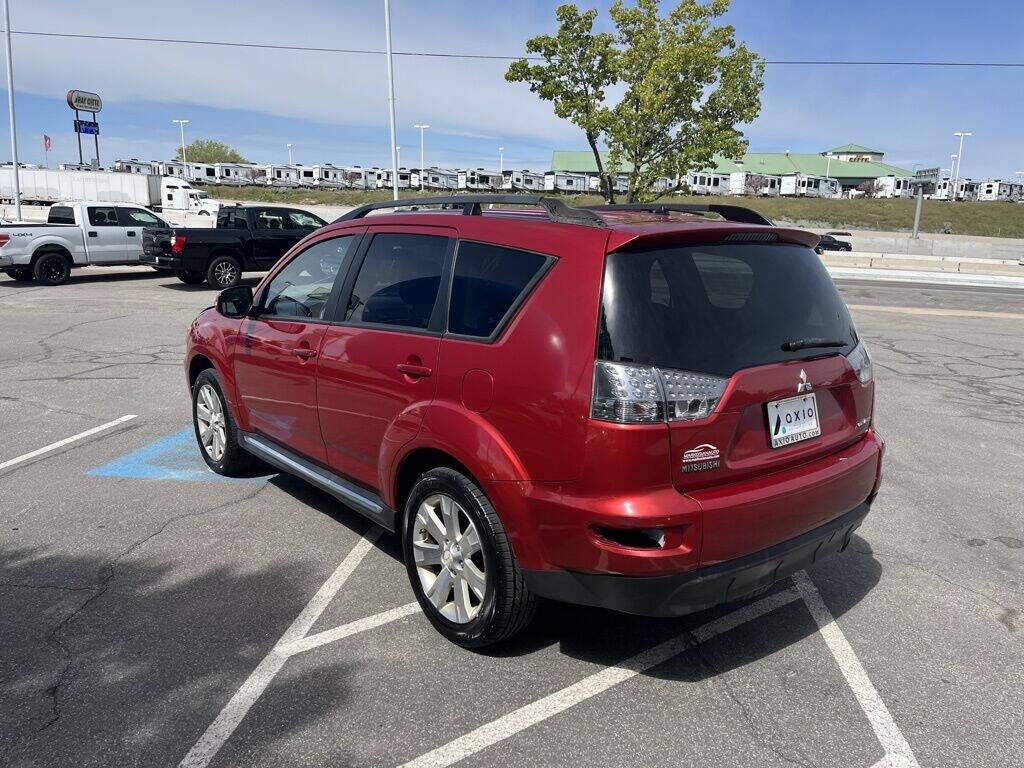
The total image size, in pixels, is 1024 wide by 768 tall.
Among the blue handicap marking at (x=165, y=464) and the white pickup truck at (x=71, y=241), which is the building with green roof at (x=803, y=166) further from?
the blue handicap marking at (x=165, y=464)

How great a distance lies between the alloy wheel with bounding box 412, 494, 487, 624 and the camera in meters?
3.11

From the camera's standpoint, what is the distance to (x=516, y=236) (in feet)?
10.2

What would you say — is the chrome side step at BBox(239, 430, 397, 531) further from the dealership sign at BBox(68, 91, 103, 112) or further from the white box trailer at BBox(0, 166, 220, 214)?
the dealership sign at BBox(68, 91, 103, 112)

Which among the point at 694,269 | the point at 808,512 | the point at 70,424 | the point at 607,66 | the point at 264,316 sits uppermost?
the point at 607,66

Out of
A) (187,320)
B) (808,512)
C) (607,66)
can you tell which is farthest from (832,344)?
(607,66)

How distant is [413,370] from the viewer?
3.27 m

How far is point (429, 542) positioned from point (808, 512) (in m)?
1.59

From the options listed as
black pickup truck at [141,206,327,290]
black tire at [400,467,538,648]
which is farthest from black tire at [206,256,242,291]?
black tire at [400,467,538,648]

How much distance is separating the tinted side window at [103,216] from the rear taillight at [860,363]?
1855 centimetres

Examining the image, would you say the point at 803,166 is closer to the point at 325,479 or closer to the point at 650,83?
the point at 650,83

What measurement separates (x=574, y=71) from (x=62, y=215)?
15.1m

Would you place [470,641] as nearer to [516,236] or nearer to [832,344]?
[516,236]

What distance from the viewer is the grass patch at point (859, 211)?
60.4 m

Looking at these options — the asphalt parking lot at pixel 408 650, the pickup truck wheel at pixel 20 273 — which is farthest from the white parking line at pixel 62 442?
the pickup truck wheel at pixel 20 273
